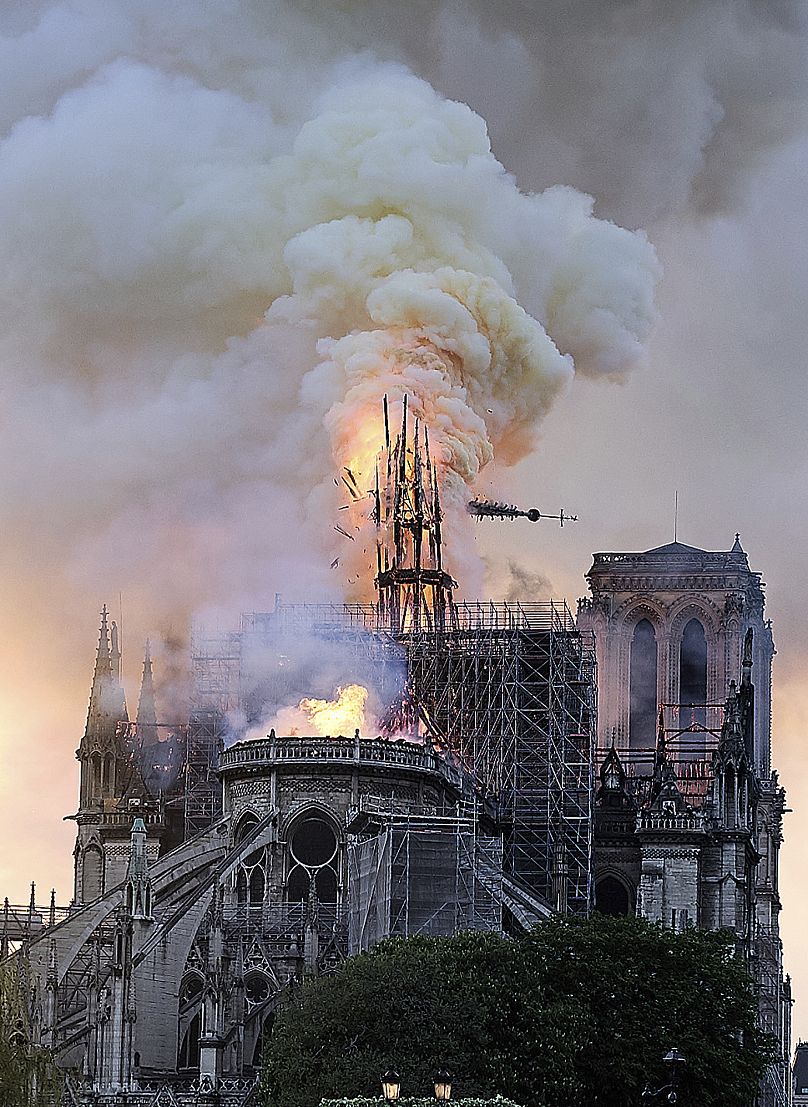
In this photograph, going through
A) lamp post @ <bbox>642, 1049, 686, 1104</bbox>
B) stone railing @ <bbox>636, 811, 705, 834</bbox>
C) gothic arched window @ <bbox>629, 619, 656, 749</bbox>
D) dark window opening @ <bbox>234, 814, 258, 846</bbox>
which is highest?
gothic arched window @ <bbox>629, 619, 656, 749</bbox>

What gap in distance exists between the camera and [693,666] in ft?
538

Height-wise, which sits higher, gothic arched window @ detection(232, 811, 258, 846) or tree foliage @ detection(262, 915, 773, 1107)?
gothic arched window @ detection(232, 811, 258, 846)

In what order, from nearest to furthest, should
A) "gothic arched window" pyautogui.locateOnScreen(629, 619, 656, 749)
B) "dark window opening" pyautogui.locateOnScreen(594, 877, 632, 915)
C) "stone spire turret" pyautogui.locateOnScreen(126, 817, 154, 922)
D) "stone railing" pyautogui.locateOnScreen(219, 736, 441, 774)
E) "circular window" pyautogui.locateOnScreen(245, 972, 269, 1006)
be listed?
"circular window" pyautogui.locateOnScreen(245, 972, 269, 1006)
"stone spire turret" pyautogui.locateOnScreen(126, 817, 154, 922)
"stone railing" pyautogui.locateOnScreen(219, 736, 441, 774)
"dark window opening" pyautogui.locateOnScreen(594, 877, 632, 915)
"gothic arched window" pyautogui.locateOnScreen(629, 619, 656, 749)

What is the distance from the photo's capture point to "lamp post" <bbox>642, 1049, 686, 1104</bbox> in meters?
71.5

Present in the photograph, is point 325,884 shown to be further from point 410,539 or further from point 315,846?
point 410,539

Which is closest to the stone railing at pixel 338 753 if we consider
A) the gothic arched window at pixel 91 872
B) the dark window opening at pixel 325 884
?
the dark window opening at pixel 325 884

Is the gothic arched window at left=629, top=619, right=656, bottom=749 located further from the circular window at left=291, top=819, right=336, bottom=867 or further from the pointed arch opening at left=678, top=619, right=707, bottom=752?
the circular window at left=291, top=819, right=336, bottom=867

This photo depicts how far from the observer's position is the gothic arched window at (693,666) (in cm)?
16338

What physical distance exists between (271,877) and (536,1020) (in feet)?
85.4

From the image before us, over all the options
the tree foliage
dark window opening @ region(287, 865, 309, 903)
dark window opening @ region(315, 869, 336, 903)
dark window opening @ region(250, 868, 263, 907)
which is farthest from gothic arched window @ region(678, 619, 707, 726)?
the tree foliage

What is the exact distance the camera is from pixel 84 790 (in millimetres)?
139625

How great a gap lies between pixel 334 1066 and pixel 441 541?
46.8 m

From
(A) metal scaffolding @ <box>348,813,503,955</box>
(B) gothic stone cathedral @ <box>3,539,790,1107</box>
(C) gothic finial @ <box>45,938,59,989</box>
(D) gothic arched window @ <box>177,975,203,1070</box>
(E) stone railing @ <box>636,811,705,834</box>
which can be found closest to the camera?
(B) gothic stone cathedral @ <box>3,539,790,1107</box>

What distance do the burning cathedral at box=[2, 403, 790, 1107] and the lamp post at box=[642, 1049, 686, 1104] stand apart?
1999 cm
